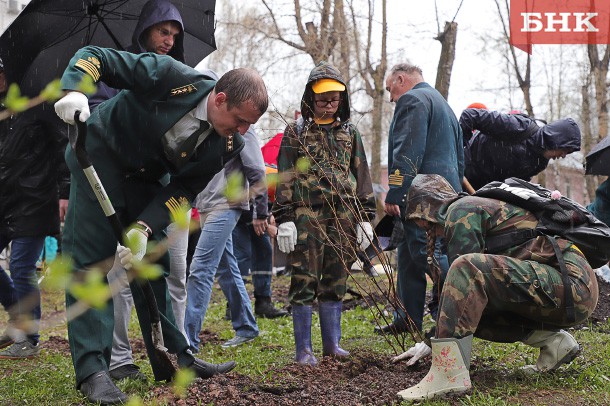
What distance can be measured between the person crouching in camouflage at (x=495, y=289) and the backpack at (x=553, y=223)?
0.04 meters

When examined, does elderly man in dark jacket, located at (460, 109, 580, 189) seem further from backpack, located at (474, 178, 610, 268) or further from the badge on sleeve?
the badge on sleeve

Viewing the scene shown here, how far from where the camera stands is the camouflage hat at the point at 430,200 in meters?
4.26

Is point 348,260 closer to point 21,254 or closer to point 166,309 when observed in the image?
point 166,309

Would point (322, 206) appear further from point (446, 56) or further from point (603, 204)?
point (446, 56)

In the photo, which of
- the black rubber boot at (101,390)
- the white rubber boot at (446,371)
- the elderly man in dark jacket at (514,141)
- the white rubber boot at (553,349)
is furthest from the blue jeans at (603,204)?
the black rubber boot at (101,390)

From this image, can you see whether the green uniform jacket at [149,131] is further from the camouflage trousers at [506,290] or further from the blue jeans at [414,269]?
the blue jeans at [414,269]

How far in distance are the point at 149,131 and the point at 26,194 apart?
7.45 ft

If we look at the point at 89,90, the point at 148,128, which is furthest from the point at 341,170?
the point at 89,90

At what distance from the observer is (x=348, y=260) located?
522 centimetres

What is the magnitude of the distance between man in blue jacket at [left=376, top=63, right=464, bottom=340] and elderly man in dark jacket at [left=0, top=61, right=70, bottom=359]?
253 centimetres

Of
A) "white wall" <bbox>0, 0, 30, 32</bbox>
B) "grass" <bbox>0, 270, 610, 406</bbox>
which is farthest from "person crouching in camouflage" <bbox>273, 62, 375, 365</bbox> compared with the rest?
"white wall" <bbox>0, 0, 30, 32</bbox>

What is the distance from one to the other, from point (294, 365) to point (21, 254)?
237 cm

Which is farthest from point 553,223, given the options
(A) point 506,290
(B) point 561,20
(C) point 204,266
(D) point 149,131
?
(B) point 561,20

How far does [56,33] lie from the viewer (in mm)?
4805
